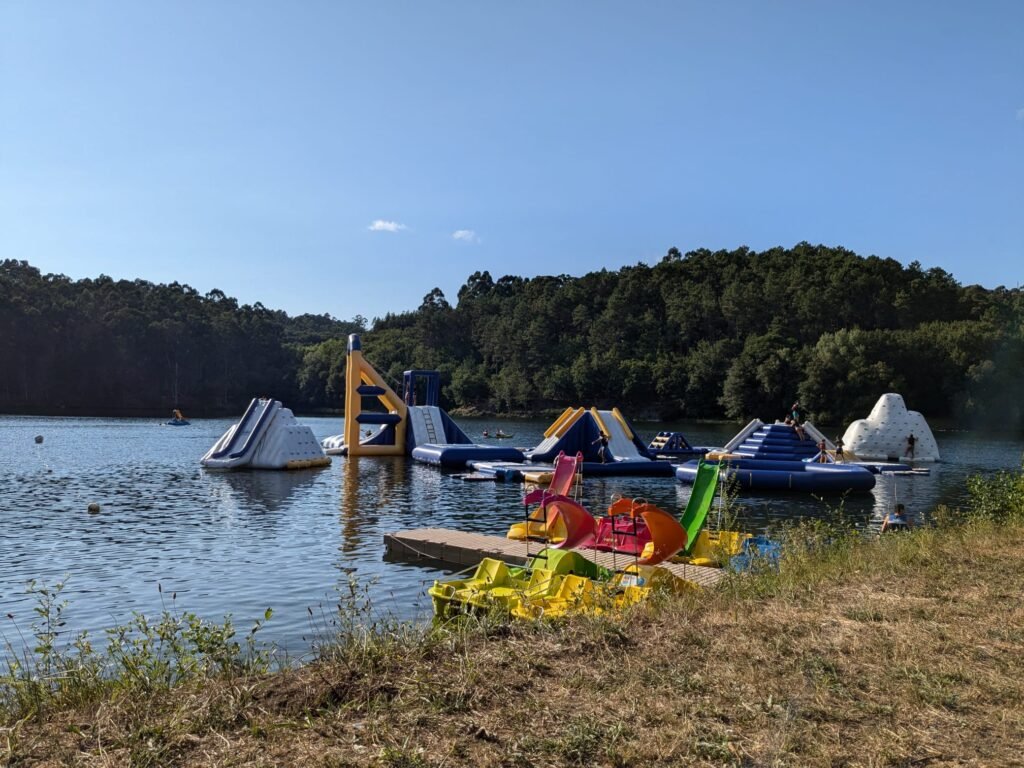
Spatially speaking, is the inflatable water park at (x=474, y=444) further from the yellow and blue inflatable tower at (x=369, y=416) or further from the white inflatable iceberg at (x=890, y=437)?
the white inflatable iceberg at (x=890, y=437)

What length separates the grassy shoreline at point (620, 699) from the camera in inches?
142

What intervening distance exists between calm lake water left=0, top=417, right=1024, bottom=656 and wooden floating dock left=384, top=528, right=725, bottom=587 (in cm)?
42

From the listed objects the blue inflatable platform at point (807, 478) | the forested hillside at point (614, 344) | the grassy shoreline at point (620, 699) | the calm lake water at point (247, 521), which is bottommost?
the calm lake water at point (247, 521)

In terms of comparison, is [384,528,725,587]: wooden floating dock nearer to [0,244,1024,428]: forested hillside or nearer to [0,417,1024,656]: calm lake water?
[0,417,1024,656]: calm lake water

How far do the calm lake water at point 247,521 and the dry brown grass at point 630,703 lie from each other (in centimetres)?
197

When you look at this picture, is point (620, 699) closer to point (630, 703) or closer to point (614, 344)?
point (630, 703)

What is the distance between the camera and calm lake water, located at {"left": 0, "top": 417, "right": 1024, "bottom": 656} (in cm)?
1019

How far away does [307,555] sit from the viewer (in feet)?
43.4

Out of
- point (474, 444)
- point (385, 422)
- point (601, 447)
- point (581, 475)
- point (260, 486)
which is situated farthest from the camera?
point (385, 422)

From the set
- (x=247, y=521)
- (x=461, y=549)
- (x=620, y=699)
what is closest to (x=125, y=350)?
(x=247, y=521)

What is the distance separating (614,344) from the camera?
8800 cm

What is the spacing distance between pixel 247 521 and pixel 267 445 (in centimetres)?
1206

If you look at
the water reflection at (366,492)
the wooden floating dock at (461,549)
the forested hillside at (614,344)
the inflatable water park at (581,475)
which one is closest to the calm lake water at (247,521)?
the water reflection at (366,492)

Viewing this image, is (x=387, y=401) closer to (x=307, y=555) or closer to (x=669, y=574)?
(x=307, y=555)
